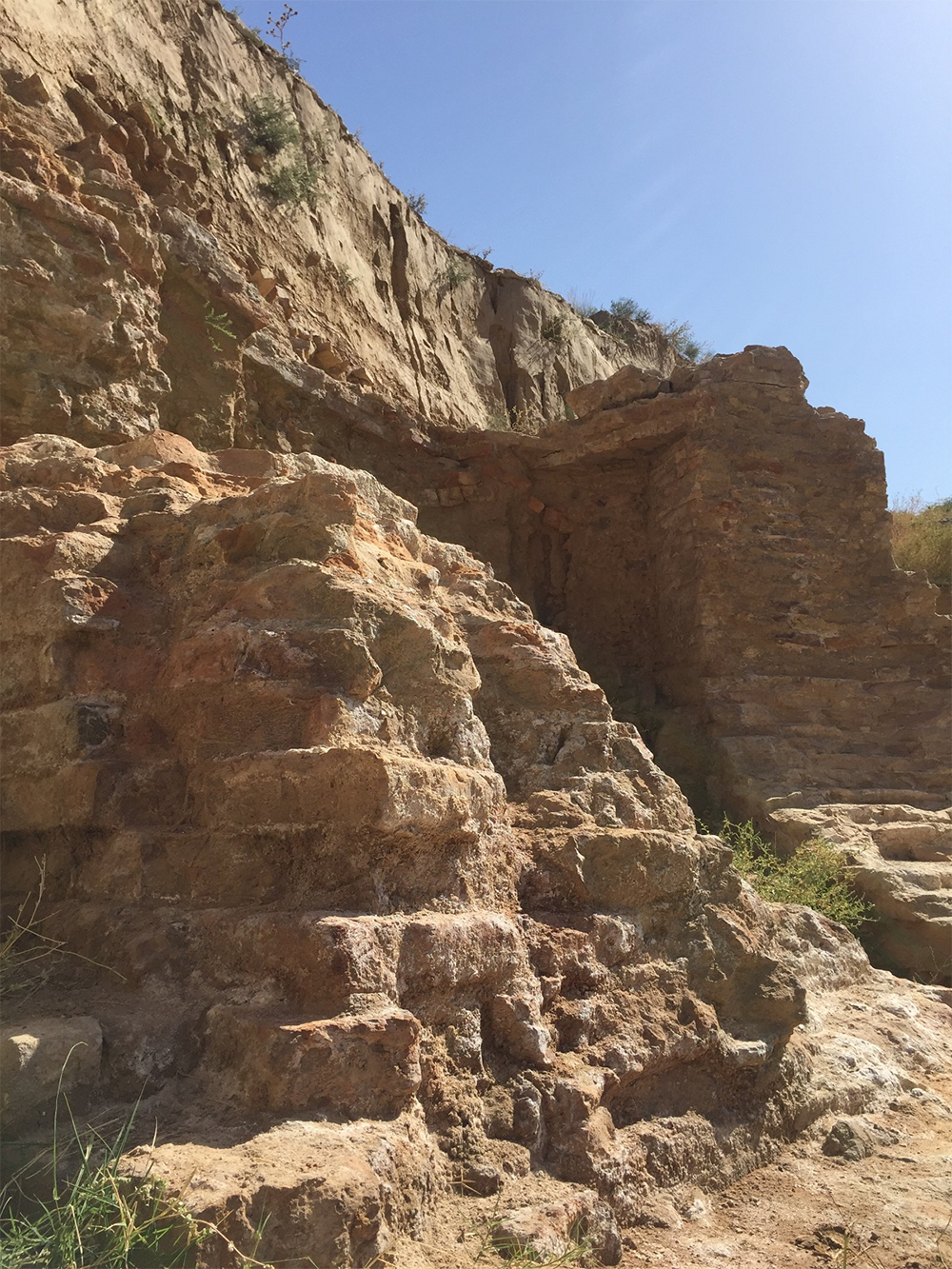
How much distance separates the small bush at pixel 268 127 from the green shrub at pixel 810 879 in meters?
7.48

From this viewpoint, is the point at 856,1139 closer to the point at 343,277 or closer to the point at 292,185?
the point at 343,277

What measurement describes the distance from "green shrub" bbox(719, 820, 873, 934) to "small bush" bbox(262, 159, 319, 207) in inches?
274

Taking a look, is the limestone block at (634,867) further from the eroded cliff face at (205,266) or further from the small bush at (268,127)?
the small bush at (268,127)

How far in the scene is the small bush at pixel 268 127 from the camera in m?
9.02

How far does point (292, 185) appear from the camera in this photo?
29.6 feet

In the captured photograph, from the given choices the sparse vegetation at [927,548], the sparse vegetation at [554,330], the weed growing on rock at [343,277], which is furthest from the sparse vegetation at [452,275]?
the sparse vegetation at [927,548]

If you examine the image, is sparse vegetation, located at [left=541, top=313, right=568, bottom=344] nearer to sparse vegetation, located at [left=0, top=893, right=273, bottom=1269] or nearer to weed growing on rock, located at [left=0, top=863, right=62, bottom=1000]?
weed growing on rock, located at [left=0, top=863, right=62, bottom=1000]

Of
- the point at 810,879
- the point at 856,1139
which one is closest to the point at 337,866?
the point at 856,1139

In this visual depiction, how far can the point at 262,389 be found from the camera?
7039 mm

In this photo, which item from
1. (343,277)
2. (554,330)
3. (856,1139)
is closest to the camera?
(856,1139)

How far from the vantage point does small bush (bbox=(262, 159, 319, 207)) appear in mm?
8922

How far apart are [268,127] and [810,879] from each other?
26.6 feet

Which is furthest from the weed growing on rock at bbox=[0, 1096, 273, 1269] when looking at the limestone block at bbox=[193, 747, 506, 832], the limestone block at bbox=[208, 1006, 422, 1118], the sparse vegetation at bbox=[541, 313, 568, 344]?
the sparse vegetation at bbox=[541, 313, 568, 344]

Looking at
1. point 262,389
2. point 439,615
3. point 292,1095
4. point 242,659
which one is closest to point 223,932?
point 292,1095
